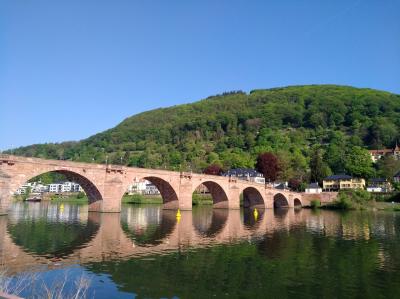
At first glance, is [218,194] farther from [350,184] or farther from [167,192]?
[350,184]

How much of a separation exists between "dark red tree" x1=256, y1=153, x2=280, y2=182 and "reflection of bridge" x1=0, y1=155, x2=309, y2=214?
33477 mm

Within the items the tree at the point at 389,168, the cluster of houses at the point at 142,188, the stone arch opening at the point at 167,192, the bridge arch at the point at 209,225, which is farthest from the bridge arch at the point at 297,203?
the cluster of houses at the point at 142,188

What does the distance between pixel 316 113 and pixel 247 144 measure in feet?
156

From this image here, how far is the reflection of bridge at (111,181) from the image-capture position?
1507 inches

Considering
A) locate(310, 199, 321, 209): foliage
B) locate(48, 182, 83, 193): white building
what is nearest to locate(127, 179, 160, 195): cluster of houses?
locate(48, 182, 83, 193): white building

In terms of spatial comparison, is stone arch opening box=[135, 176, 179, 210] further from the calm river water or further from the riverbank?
the riverbank

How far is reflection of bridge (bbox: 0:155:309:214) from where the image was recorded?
3828cm

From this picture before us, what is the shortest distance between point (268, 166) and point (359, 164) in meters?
32.9

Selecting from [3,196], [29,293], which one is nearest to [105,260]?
[29,293]

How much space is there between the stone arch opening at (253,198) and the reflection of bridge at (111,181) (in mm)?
1574

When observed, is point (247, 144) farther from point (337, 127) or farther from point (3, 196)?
point (3, 196)

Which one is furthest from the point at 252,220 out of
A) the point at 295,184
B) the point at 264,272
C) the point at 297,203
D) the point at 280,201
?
the point at 295,184

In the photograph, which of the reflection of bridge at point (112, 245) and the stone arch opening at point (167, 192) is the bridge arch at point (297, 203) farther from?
the reflection of bridge at point (112, 245)

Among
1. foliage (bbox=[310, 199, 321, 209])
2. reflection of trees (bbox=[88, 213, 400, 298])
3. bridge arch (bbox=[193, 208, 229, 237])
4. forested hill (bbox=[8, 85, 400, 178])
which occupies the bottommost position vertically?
reflection of trees (bbox=[88, 213, 400, 298])
